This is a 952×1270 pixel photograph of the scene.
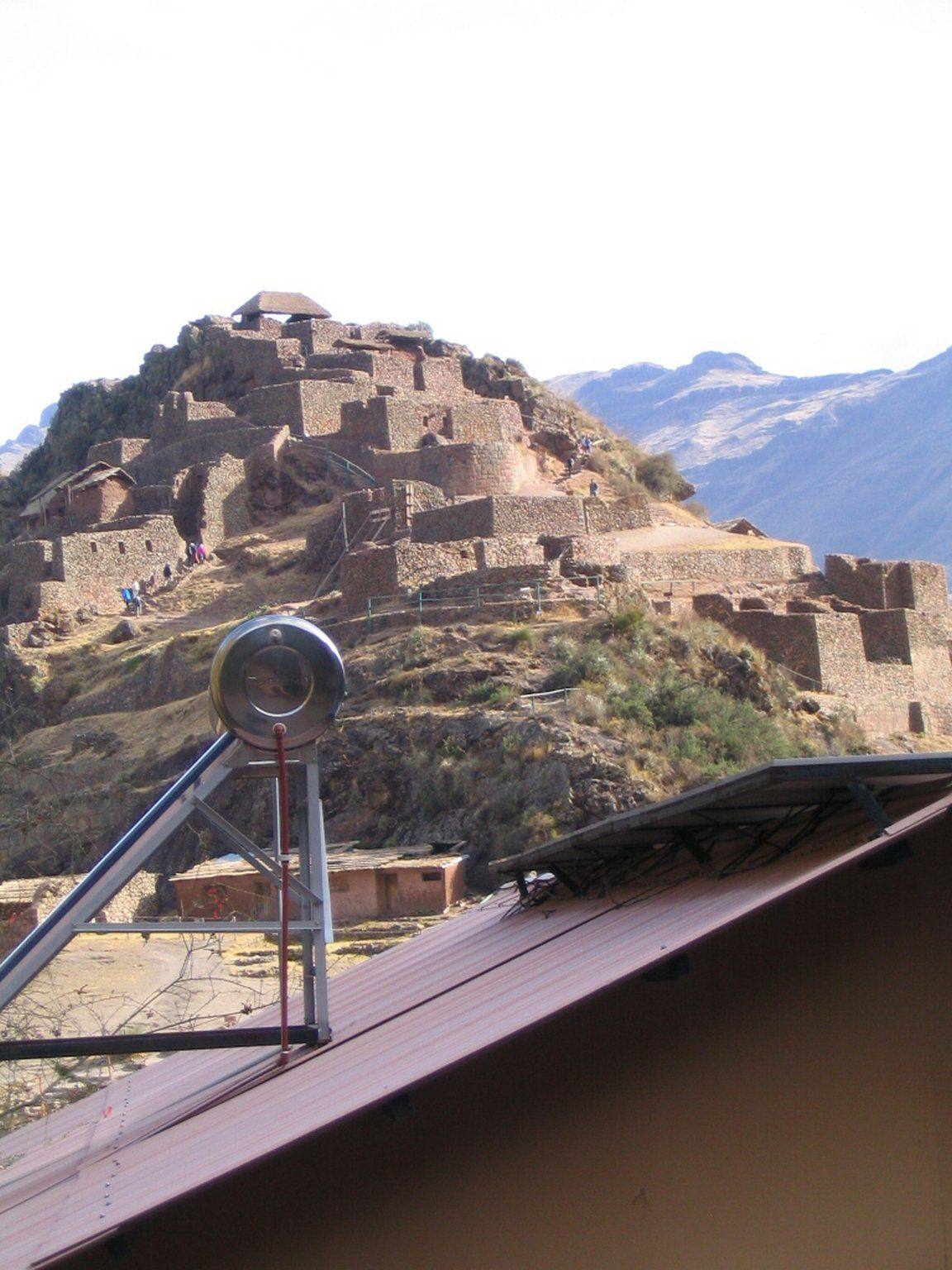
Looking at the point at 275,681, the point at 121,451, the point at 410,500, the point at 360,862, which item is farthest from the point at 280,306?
the point at 275,681

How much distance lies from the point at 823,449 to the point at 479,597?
335 feet

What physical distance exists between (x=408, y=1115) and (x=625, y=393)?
16829 cm

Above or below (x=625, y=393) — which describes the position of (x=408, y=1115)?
below

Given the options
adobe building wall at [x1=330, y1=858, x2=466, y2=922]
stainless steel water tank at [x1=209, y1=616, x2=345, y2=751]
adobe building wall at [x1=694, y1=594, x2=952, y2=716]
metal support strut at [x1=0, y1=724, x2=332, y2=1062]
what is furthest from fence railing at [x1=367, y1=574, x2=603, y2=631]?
stainless steel water tank at [x1=209, y1=616, x2=345, y2=751]

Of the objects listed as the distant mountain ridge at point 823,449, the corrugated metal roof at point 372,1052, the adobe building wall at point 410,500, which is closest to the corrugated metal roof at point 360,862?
the adobe building wall at point 410,500

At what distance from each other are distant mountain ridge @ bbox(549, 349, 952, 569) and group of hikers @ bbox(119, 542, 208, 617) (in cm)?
5587

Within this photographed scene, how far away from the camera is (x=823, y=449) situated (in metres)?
127

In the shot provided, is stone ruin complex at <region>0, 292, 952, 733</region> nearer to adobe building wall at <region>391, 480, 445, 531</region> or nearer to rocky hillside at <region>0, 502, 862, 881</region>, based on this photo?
adobe building wall at <region>391, 480, 445, 531</region>

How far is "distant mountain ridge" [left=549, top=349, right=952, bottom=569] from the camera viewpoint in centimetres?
11025

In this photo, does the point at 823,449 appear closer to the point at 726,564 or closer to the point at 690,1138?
the point at 726,564

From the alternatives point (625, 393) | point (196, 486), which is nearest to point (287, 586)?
point (196, 486)

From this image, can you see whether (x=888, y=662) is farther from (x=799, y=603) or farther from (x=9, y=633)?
(x=9, y=633)

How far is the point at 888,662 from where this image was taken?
31.5m

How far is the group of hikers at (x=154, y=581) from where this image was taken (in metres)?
38.8
